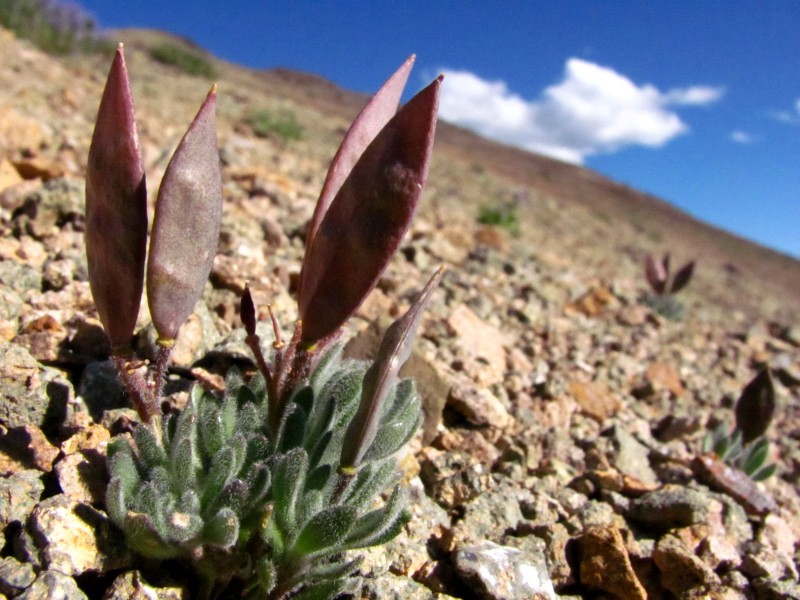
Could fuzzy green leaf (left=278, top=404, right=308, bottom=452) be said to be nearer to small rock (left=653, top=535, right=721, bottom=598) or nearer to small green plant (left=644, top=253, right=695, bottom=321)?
small rock (left=653, top=535, right=721, bottom=598)

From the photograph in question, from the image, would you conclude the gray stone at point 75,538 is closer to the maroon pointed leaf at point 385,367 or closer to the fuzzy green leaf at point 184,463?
the fuzzy green leaf at point 184,463

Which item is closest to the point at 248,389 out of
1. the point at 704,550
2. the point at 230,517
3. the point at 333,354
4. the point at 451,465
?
the point at 333,354

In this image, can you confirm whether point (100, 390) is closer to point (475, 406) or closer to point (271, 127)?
point (475, 406)

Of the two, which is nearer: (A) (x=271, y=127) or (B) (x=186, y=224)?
(B) (x=186, y=224)

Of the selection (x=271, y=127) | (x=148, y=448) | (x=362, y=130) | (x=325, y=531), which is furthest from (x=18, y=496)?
(x=271, y=127)

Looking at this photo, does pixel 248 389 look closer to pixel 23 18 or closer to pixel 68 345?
pixel 68 345

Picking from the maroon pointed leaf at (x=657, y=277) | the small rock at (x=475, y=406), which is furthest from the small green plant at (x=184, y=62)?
the small rock at (x=475, y=406)
